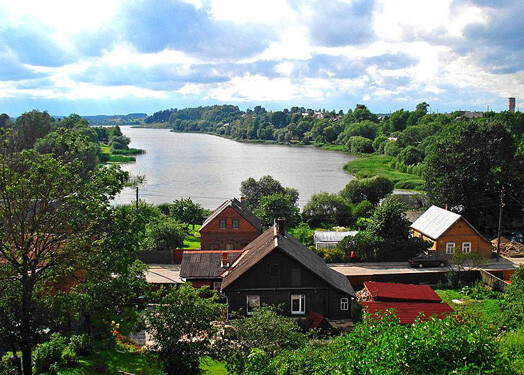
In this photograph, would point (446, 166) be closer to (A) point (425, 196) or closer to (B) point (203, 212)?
(A) point (425, 196)

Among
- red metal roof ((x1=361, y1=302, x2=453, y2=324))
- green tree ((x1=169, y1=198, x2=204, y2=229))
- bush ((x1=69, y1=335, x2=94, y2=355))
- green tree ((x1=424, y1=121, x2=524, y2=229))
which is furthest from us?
green tree ((x1=169, y1=198, x2=204, y2=229))

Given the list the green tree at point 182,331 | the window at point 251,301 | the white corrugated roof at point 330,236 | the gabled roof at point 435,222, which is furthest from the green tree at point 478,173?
the green tree at point 182,331

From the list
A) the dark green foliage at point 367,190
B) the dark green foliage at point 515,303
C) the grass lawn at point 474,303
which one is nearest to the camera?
the dark green foliage at point 515,303

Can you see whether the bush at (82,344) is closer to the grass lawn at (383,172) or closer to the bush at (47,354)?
the bush at (47,354)

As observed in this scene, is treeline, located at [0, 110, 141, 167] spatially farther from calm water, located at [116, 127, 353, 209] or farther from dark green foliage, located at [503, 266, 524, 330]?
dark green foliage, located at [503, 266, 524, 330]

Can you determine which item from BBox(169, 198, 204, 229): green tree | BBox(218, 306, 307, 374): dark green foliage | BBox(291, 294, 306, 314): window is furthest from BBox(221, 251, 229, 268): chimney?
BBox(169, 198, 204, 229): green tree

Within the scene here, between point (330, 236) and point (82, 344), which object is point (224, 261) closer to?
point (82, 344)

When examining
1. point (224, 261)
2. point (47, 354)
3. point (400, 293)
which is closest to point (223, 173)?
point (224, 261)

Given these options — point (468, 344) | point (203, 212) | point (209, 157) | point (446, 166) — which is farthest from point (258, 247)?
point (209, 157)
